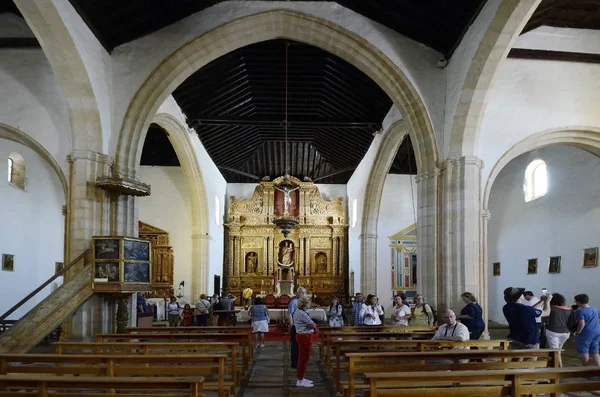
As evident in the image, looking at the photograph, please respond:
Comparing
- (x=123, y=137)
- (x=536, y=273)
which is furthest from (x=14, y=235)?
(x=536, y=273)

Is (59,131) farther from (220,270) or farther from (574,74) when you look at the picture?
(220,270)

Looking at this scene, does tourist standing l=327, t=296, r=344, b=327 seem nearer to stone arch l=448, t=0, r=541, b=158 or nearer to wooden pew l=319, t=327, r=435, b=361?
wooden pew l=319, t=327, r=435, b=361

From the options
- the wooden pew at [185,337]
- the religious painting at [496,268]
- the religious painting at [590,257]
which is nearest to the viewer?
the wooden pew at [185,337]

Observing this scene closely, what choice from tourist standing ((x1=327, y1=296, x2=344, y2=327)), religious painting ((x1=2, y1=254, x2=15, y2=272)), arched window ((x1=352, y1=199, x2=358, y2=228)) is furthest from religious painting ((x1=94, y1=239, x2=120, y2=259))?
arched window ((x1=352, y1=199, x2=358, y2=228))

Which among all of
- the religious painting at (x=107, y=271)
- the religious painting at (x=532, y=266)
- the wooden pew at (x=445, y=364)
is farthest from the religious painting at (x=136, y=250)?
the religious painting at (x=532, y=266)

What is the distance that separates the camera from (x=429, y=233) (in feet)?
39.4

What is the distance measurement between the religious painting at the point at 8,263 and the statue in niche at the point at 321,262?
44.8ft

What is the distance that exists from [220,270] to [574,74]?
17.1 meters

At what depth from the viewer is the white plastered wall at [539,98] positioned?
1223 centimetres

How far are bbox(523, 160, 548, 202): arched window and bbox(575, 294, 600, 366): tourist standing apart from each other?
346 inches

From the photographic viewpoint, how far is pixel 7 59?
1233 cm

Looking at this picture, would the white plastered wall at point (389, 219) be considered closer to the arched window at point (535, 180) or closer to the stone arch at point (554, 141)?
the arched window at point (535, 180)

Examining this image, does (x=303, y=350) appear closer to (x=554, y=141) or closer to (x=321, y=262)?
(x=554, y=141)

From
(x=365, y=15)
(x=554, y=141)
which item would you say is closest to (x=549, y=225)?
(x=554, y=141)
